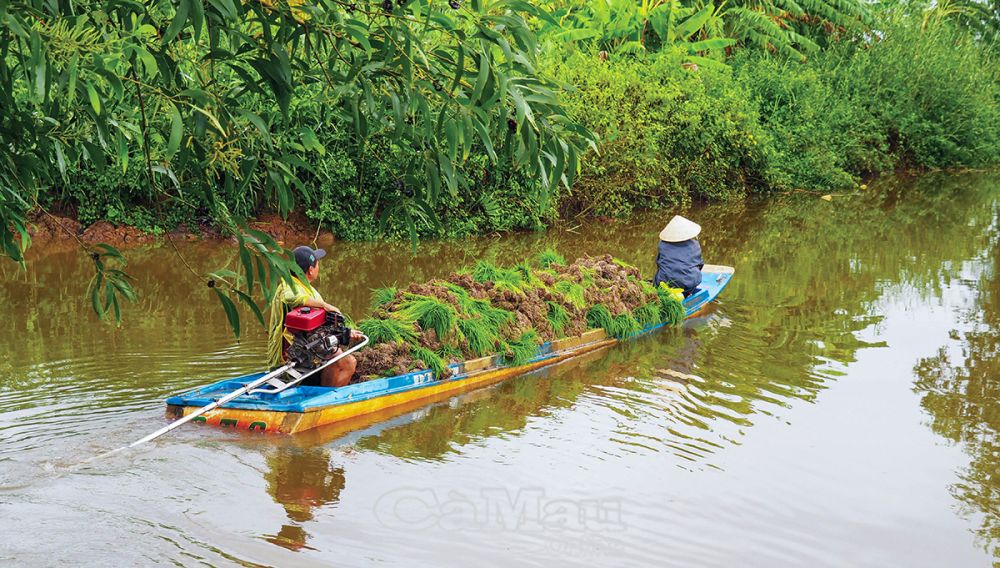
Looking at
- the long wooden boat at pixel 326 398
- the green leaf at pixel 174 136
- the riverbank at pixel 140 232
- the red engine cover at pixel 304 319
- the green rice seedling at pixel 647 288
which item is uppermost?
the green leaf at pixel 174 136

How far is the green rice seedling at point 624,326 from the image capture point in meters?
10.5

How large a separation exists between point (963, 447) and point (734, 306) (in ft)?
15.8

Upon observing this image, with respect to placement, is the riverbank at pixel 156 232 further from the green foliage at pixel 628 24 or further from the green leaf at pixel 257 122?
the green leaf at pixel 257 122

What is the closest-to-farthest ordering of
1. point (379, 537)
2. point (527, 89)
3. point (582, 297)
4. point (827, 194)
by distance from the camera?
point (527, 89) < point (379, 537) < point (582, 297) < point (827, 194)

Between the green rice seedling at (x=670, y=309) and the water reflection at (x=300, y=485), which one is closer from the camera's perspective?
the water reflection at (x=300, y=485)

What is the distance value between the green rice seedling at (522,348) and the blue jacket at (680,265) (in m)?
2.78

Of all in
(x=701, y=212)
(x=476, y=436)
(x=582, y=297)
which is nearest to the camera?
(x=476, y=436)

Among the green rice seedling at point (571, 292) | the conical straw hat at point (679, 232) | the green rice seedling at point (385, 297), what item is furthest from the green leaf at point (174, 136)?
the conical straw hat at point (679, 232)

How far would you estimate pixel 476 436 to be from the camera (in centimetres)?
791

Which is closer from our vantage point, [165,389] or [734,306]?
[165,389]

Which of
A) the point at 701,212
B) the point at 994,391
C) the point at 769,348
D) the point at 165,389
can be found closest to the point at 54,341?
the point at 165,389

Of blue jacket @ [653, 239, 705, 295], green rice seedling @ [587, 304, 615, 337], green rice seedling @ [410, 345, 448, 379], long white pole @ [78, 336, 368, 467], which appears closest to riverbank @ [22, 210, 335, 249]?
blue jacket @ [653, 239, 705, 295]

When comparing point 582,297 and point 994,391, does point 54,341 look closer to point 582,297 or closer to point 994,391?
point 582,297

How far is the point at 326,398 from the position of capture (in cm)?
760
